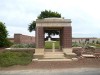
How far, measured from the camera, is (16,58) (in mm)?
19156

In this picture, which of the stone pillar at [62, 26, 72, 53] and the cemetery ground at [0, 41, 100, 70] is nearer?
the cemetery ground at [0, 41, 100, 70]

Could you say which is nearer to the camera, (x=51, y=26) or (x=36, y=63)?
(x=36, y=63)

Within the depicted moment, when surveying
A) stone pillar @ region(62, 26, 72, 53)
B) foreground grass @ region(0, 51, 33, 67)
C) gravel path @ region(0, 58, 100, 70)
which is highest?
stone pillar @ region(62, 26, 72, 53)

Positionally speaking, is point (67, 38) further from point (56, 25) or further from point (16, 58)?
point (16, 58)

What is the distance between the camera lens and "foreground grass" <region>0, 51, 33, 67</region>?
17356mm

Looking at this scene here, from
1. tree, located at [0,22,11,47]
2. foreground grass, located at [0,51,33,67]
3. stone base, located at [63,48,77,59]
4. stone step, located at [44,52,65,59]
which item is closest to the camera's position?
foreground grass, located at [0,51,33,67]

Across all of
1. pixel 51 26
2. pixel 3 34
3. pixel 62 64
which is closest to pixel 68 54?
pixel 62 64

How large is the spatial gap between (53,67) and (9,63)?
3341mm

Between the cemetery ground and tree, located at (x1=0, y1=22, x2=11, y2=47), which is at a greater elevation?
tree, located at (x1=0, y1=22, x2=11, y2=47)

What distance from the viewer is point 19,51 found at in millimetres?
22219

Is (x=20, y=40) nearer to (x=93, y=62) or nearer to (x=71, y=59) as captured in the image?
(x=71, y=59)

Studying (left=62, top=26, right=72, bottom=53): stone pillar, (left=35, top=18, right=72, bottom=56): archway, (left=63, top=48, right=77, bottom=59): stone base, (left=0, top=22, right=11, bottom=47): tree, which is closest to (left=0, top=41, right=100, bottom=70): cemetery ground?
(left=63, top=48, right=77, bottom=59): stone base

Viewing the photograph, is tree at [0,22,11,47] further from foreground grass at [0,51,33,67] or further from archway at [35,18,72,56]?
archway at [35,18,72,56]

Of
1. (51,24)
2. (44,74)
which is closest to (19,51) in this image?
(51,24)
